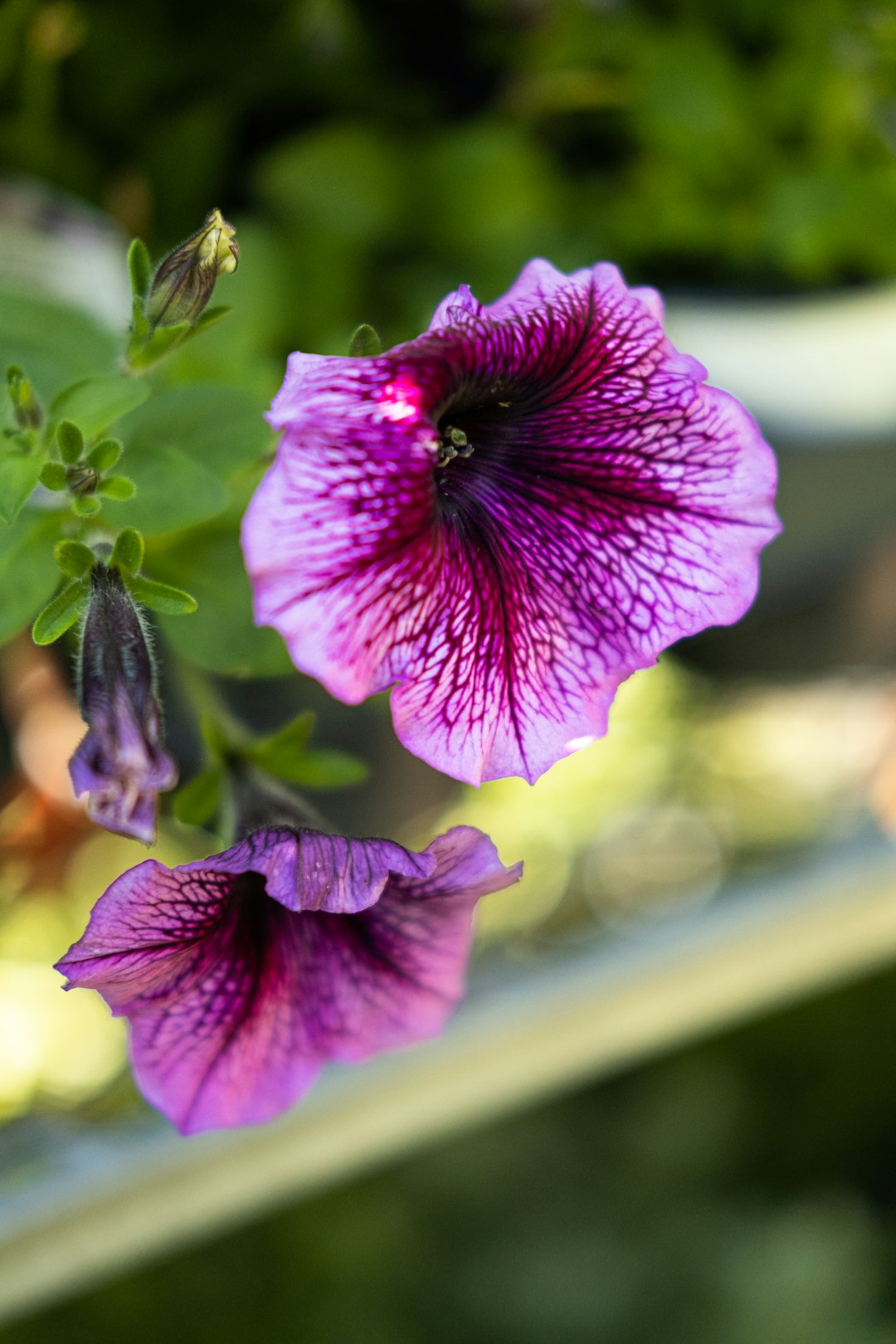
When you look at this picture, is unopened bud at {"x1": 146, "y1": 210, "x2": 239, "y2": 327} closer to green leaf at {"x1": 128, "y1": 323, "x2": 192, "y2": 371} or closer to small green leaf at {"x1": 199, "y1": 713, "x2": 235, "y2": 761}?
green leaf at {"x1": 128, "y1": 323, "x2": 192, "y2": 371}

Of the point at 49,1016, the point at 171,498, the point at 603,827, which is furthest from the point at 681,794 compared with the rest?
the point at 171,498

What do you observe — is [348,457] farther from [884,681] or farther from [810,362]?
[884,681]

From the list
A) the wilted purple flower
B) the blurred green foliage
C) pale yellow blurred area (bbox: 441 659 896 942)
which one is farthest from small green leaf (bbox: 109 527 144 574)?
pale yellow blurred area (bbox: 441 659 896 942)

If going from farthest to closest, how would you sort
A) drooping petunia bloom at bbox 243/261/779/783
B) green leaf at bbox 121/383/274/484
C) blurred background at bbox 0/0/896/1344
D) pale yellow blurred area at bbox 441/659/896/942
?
pale yellow blurred area at bbox 441/659/896/942, blurred background at bbox 0/0/896/1344, green leaf at bbox 121/383/274/484, drooping petunia bloom at bbox 243/261/779/783

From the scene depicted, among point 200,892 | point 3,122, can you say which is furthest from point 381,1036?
point 3,122

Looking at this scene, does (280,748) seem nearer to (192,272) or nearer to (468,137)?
(192,272)

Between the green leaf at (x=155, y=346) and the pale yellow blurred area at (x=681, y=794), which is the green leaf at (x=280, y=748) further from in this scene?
the pale yellow blurred area at (x=681, y=794)

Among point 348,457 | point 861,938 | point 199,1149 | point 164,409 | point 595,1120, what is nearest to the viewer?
point 348,457
